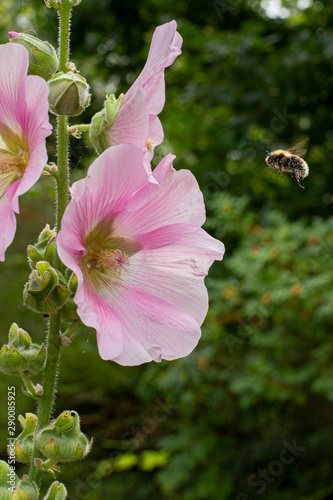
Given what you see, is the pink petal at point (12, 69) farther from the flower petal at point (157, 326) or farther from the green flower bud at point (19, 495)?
the green flower bud at point (19, 495)

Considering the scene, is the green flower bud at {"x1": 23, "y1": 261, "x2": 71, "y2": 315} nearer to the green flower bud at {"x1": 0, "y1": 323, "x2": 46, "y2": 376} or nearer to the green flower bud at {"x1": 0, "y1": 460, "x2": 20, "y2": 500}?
the green flower bud at {"x1": 0, "y1": 323, "x2": 46, "y2": 376}

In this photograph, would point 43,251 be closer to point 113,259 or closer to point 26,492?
point 113,259

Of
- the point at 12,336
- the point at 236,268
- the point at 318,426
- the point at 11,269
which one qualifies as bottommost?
the point at 11,269

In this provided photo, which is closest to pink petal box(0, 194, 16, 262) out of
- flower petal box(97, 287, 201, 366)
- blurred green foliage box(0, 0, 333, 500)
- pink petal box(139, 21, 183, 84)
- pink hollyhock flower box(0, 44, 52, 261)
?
pink hollyhock flower box(0, 44, 52, 261)

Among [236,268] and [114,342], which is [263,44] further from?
[114,342]

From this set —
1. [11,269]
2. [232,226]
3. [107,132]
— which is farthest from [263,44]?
[107,132]

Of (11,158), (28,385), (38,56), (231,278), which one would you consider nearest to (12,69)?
(38,56)
